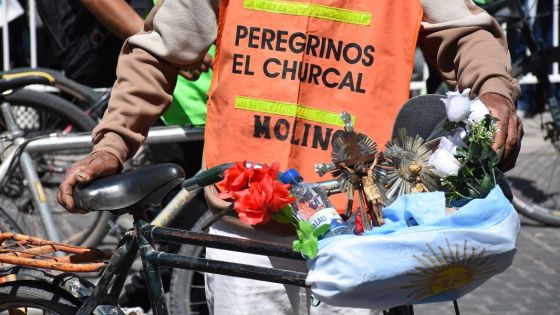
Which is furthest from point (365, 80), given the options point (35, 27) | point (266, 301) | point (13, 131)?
point (35, 27)

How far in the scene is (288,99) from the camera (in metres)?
2.73

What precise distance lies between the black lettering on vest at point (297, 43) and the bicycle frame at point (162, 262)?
1.95 feet

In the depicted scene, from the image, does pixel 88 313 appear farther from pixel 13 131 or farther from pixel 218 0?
pixel 13 131

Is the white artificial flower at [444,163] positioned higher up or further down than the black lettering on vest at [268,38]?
further down

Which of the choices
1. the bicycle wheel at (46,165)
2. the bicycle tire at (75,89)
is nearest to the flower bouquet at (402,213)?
the bicycle wheel at (46,165)

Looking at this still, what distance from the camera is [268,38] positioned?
2736mm

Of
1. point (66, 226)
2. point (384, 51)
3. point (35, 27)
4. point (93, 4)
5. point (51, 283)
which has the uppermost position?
point (384, 51)

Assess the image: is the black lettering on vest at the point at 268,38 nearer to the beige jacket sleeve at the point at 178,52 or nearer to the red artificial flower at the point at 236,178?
the beige jacket sleeve at the point at 178,52

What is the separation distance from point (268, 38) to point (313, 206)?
776mm

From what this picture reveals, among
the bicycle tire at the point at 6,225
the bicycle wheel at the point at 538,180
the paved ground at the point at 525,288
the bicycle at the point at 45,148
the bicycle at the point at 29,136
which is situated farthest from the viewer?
the bicycle wheel at the point at 538,180

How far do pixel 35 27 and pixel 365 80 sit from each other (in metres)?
5.83

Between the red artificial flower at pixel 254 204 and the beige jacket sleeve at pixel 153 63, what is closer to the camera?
the red artificial flower at pixel 254 204

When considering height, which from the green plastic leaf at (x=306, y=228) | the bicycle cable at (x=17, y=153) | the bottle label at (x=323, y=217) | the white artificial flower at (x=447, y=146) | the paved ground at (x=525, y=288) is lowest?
the paved ground at (x=525, y=288)

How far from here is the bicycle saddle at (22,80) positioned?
439cm
